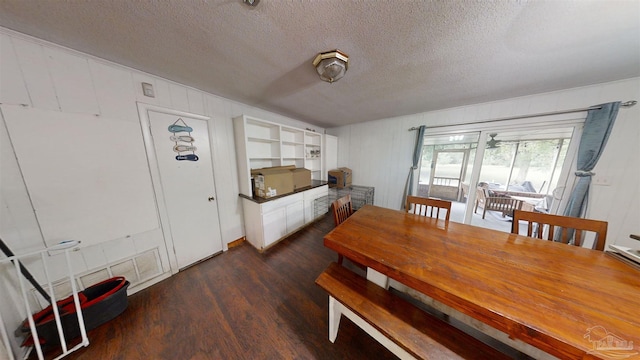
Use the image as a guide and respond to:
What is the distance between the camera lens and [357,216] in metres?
1.67

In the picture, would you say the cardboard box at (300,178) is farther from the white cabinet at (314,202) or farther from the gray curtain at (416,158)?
the gray curtain at (416,158)

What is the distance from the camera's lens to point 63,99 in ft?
4.26

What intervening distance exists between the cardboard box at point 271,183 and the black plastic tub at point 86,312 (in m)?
1.54

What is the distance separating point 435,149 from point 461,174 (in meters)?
1.09

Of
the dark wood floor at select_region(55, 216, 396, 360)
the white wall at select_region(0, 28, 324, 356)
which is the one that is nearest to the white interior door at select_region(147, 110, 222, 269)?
the white wall at select_region(0, 28, 324, 356)

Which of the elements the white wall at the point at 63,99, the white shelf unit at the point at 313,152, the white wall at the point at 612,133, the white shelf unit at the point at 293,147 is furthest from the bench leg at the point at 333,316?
the white wall at the point at 612,133

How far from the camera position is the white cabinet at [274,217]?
2.34 meters

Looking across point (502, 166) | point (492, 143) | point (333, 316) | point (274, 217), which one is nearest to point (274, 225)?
point (274, 217)

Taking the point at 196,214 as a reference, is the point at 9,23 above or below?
above

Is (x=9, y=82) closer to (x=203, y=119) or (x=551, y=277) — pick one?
(x=203, y=119)

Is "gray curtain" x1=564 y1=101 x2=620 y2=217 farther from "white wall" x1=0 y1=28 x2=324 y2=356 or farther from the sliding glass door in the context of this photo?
"white wall" x1=0 y1=28 x2=324 y2=356

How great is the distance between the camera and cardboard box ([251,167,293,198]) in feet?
7.70

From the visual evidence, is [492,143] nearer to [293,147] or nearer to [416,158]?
[416,158]

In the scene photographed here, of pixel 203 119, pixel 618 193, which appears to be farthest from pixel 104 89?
pixel 618 193
